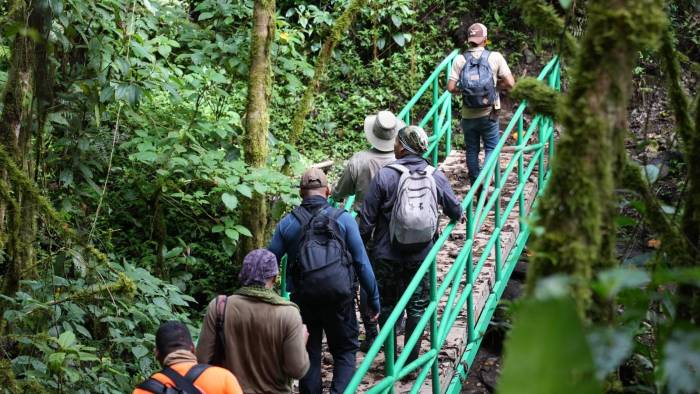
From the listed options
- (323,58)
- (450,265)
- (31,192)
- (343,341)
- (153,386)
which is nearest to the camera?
(153,386)

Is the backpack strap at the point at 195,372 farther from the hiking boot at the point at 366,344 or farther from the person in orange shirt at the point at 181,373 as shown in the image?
the hiking boot at the point at 366,344

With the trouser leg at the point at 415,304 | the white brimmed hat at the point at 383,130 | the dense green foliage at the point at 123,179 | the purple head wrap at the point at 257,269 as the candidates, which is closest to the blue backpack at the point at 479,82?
the dense green foliage at the point at 123,179

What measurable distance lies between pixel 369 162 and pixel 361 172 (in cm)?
9

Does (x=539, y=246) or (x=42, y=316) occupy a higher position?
(x=539, y=246)

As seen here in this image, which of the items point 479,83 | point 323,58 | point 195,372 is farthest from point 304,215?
point 323,58

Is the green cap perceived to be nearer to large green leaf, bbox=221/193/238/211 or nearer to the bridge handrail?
the bridge handrail

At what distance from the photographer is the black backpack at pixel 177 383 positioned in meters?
3.02

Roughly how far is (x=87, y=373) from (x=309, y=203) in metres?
1.58

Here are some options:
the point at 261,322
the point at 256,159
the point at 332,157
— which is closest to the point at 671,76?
the point at 261,322

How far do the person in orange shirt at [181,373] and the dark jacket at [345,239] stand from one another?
41.5 inches

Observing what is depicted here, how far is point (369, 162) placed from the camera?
5.09 m

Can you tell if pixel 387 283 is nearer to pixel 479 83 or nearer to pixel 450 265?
pixel 450 265

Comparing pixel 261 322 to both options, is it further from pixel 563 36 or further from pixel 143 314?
pixel 563 36

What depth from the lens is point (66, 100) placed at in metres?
5.25
